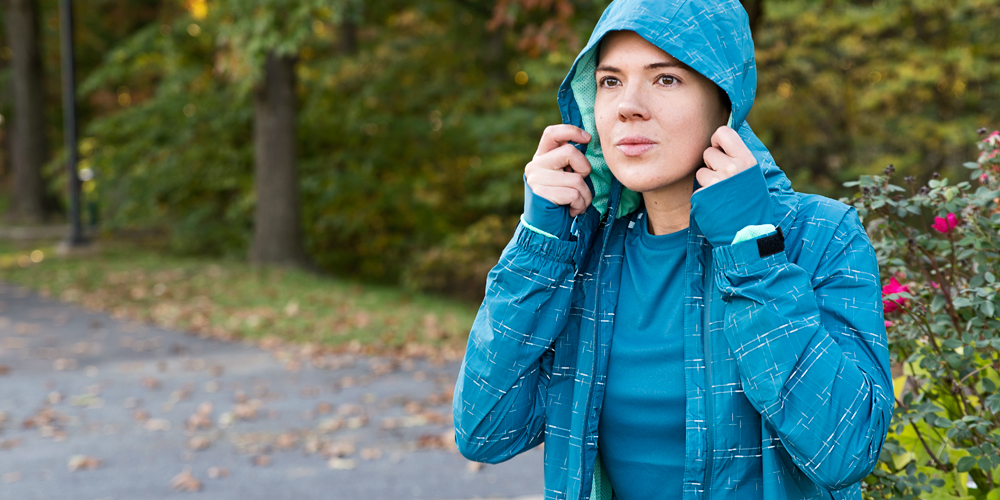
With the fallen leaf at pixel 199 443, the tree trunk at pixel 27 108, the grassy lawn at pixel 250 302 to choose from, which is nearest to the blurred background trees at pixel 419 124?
the grassy lawn at pixel 250 302

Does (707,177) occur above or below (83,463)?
above

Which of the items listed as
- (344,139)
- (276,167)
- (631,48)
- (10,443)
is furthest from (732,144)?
(344,139)

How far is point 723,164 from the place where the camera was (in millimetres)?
1527

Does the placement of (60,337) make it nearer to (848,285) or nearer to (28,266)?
(28,266)

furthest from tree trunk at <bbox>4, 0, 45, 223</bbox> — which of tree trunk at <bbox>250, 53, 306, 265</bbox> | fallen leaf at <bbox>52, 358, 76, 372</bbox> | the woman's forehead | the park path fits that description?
the woman's forehead

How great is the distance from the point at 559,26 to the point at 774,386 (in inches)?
286

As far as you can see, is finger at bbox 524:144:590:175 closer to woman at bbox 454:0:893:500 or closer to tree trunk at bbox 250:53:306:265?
woman at bbox 454:0:893:500

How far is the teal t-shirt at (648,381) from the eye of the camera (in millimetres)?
1664

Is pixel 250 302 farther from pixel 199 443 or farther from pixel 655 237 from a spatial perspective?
pixel 655 237

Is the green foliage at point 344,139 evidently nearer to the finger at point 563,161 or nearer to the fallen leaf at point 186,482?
the fallen leaf at point 186,482

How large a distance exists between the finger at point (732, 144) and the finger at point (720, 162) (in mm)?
13

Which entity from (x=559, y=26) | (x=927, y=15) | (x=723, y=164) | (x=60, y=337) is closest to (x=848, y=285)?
(x=723, y=164)

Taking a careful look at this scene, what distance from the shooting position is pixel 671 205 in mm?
1738

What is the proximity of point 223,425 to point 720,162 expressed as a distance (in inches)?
208
